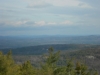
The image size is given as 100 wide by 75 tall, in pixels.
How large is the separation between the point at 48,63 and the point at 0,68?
951cm

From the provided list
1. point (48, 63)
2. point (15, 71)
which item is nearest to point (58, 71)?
point (48, 63)

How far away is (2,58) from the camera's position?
23000 mm

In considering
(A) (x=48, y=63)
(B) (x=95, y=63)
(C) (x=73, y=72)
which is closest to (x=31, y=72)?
(A) (x=48, y=63)

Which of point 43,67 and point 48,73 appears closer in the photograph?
point 48,73

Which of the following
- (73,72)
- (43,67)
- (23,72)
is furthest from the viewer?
(73,72)

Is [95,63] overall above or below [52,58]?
below

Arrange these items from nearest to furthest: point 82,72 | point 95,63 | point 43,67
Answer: point 43,67 → point 82,72 → point 95,63

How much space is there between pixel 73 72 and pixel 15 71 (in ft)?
47.5

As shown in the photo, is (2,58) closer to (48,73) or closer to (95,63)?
(48,73)

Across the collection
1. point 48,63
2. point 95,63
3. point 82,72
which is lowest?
point 95,63

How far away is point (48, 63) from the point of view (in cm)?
3144

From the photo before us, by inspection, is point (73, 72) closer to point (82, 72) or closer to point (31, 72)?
point (82, 72)

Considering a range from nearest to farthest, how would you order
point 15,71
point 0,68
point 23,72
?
1. point 0,68
2. point 15,71
3. point 23,72

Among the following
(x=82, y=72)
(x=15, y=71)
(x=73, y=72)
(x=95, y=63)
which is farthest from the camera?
(x=95, y=63)
